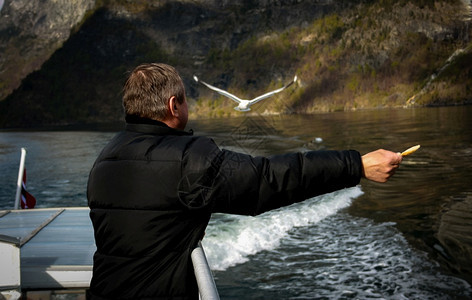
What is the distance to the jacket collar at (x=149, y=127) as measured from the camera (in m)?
1.93

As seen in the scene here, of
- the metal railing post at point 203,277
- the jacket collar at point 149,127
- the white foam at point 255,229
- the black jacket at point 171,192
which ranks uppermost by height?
the jacket collar at point 149,127

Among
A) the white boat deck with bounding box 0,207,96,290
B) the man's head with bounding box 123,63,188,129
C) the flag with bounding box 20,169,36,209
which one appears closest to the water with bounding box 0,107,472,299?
the man's head with bounding box 123,63,188,129

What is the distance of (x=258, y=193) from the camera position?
1.77m

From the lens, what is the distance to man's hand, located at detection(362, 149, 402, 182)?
178 centimetres

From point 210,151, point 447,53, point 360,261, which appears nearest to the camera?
point 210,151

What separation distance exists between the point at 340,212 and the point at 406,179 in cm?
430

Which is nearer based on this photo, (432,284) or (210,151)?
(210,151)

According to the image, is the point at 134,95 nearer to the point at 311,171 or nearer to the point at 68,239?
the point at 311,171

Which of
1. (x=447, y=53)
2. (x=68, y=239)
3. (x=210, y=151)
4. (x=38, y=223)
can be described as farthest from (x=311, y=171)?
(x=447, y=53)

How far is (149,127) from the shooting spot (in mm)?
1931

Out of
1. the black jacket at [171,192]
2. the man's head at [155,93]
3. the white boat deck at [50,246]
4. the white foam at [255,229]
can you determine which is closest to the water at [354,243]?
the white foam at [255,229]

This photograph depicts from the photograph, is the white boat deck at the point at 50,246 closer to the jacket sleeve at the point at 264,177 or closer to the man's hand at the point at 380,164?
the jacket sleeve at the point at 264,177

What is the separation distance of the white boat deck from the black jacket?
1.49 meters

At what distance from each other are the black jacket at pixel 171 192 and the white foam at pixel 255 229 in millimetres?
5567
